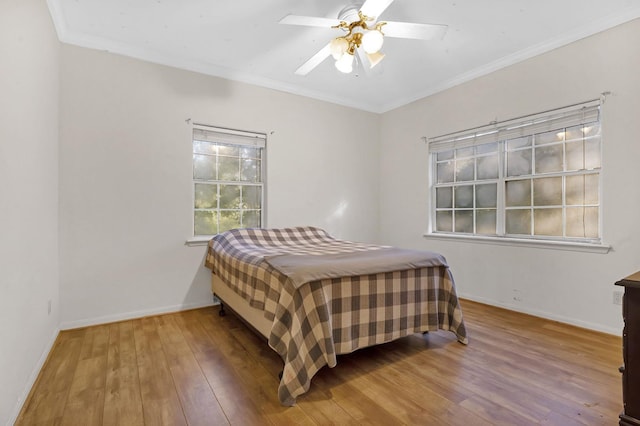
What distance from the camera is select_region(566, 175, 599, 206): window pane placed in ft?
9.24

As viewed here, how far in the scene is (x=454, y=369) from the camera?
2059 mm

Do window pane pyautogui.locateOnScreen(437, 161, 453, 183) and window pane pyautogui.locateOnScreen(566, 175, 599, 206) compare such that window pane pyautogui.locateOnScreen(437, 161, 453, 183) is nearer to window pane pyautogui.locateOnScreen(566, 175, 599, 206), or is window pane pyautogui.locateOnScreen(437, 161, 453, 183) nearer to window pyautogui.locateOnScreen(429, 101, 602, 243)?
window pyautogui.locateOnScreen(429, 101, 602, 243)

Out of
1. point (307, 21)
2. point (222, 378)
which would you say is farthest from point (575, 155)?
point (222, 378)

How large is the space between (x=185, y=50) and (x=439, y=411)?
11.8ft

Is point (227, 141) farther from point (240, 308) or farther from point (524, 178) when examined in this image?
point (524, 178)

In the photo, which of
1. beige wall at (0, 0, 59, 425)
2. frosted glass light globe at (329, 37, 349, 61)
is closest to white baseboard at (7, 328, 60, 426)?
beige wall at (0, 0, 59, 425)

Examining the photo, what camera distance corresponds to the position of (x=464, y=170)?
3.86 metres

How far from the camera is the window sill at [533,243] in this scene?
2721 millimetres

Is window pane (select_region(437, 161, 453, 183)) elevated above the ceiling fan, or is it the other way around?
the ceiling fan

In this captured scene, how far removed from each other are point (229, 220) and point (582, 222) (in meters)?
3.56

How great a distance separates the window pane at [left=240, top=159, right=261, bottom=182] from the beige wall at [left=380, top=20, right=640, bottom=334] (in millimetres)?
2125

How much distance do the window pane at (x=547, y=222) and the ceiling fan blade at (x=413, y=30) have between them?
2.09 meters

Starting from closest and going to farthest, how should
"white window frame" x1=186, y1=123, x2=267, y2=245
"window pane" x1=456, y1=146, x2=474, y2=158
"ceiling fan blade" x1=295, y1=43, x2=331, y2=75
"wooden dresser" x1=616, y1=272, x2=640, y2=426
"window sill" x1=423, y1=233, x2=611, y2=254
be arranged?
"wooden dresser" x1=616, y1=272, x2=640, y2=426, "ceiling fan blade" x1=295, y1=43, x2=331, y2=75, "window sill" x1=423, y1=233, x2=611, y2=254, "white window frame" x1=186, y1=123, x2=267, y2=245, "window pane" x1=456, y1=146, x2=474, y2=158

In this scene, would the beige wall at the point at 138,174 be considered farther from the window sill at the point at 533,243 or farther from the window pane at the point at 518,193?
the window pane at the point at 518,193
